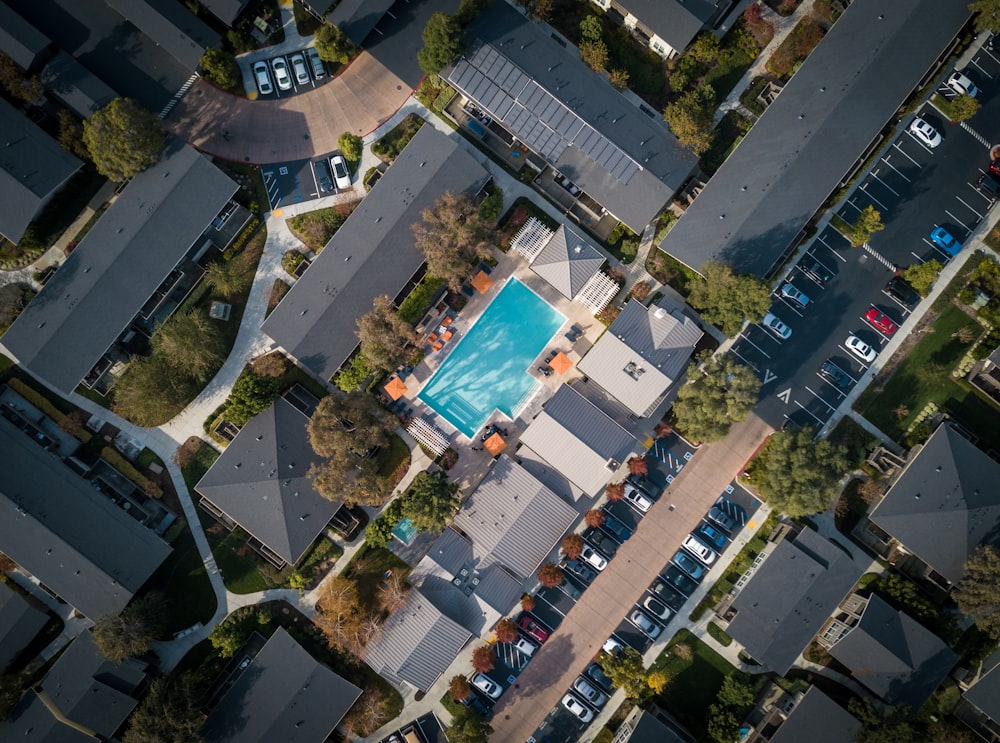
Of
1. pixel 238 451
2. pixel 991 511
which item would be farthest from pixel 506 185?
pixel 991 511

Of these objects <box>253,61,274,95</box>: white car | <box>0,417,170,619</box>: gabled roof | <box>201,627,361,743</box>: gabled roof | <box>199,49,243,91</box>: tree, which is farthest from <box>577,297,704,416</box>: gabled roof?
<box>0,417,170,619</box>: gabled roof

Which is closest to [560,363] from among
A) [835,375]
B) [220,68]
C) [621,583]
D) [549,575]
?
[549,575]

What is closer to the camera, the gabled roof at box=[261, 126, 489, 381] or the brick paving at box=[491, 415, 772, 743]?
the gabled roof at box=[261, 126, 489, 381]

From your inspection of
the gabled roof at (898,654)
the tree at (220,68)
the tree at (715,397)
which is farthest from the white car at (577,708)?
the tree at (220,68)

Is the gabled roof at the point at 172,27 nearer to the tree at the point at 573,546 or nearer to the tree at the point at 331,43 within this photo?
the tree at the point at 331,43

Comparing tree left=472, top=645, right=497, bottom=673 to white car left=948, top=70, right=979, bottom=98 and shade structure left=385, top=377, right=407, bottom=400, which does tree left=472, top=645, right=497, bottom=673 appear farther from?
white car left=948, top=70, right=979, bottom=98

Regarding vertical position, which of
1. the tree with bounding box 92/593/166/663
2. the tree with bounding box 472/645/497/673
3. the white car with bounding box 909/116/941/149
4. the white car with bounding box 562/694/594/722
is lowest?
the tree with bounding box 92/593/166/663

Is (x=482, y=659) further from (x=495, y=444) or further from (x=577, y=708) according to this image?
(x=495, y=444)
